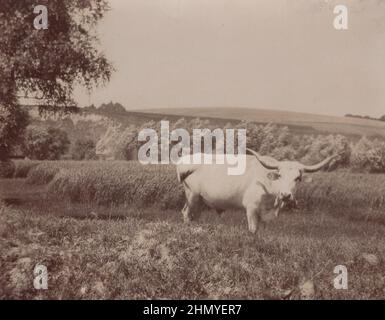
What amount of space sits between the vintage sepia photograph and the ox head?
1 cm

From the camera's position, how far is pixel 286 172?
219 inches

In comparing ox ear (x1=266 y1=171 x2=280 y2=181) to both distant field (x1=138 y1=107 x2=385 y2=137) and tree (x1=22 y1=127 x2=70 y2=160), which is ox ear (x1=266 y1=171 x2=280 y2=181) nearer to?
distant field (x1=138 y1=107 x2=385 y2=137)

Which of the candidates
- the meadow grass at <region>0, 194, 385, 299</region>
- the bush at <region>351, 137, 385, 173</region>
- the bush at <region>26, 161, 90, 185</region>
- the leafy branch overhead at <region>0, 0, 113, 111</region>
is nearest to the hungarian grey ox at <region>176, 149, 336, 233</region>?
the meadow grass at <region>0, 194, 385, 299</region>

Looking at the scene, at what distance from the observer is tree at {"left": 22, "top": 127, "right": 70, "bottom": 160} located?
5832 millimetres

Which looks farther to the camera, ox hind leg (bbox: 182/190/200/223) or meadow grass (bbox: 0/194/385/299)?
ox hind leg (bbox: 182/190/200/223)

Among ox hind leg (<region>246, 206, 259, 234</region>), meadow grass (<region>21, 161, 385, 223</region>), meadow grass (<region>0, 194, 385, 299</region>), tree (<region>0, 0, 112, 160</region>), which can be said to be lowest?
meadow grass (<region>0, 194, 385, 299</region>)

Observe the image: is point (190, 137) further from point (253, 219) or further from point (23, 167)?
point (23, 167)

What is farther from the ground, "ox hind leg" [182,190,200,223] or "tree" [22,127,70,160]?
"tree" [22,127,70,160]

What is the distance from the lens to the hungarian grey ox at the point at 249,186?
5.58 meters

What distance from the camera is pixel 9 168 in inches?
230

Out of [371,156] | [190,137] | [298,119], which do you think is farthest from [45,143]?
[371,156]
